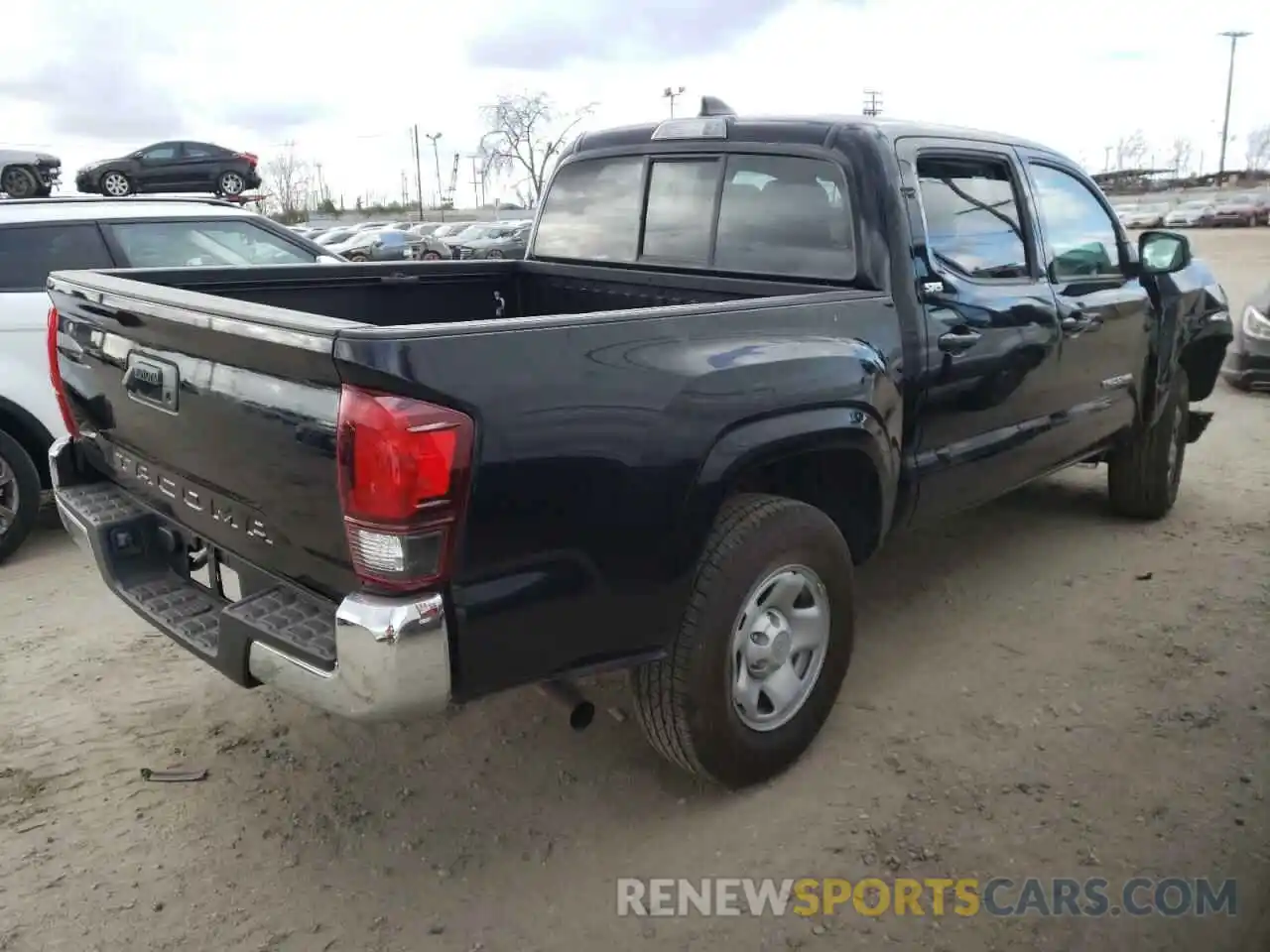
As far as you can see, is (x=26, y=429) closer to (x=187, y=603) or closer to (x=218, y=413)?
(x=187, y=603)

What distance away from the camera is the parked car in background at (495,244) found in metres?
23.4

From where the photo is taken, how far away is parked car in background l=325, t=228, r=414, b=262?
23547 millimetres

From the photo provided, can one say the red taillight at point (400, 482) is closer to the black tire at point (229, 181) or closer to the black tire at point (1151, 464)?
the black tire at point (1151, 464)

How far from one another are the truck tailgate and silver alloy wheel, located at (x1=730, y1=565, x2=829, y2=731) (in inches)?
46.3

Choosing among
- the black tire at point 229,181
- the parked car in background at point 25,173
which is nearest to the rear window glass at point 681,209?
the parked car in background at point 25,173

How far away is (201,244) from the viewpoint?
19.5ft

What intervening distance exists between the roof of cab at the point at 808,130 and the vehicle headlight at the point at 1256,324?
632 centimetres

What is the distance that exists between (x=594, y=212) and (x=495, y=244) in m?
22.9

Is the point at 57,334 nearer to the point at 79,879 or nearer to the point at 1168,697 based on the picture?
the point at 79,879

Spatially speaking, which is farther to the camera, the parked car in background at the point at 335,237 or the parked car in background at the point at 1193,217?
the parked car in background at the point at 1193,217

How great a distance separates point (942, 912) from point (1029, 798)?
0.63m

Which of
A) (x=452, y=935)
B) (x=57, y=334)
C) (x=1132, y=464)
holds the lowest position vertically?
(x=452, y=935)

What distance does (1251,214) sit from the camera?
48.7 metres

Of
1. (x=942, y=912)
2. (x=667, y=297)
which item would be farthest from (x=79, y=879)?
(x=667, y=297)
